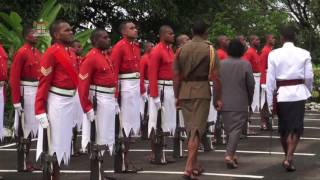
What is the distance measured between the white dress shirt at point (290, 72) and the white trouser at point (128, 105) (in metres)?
1.95

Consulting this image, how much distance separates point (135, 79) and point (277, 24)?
18.8m

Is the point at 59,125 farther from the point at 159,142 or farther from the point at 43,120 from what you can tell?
the point at 159,142

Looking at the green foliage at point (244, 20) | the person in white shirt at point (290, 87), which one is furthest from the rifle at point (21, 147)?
the green foliage at point (244, 20)

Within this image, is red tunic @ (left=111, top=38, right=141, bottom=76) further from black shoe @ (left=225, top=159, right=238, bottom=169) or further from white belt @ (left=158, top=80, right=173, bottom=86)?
black shoe @ (left=225, top=159, right=238, bottom=169)

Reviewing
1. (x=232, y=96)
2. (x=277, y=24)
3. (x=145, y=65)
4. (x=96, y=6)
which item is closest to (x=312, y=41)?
(x=277, y=24)

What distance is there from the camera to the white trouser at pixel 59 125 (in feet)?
25.8

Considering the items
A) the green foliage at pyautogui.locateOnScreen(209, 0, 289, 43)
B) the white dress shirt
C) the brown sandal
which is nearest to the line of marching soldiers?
the brown sandal

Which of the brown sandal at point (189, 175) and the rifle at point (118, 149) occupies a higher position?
the rifle at point (118, 149)

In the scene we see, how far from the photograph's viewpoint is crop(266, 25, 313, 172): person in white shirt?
971 centimetres

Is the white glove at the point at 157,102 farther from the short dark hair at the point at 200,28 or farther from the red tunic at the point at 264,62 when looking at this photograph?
the red tunic at the point at 264,62

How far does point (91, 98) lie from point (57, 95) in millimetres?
883

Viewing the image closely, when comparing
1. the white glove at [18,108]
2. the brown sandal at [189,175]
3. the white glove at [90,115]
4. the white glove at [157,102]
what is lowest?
the brown sandal at [189,175]

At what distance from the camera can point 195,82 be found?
9.01m

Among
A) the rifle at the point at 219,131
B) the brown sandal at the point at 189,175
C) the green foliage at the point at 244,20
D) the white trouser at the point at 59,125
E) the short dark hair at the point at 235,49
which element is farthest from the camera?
the green foliage at the point at 244,20
